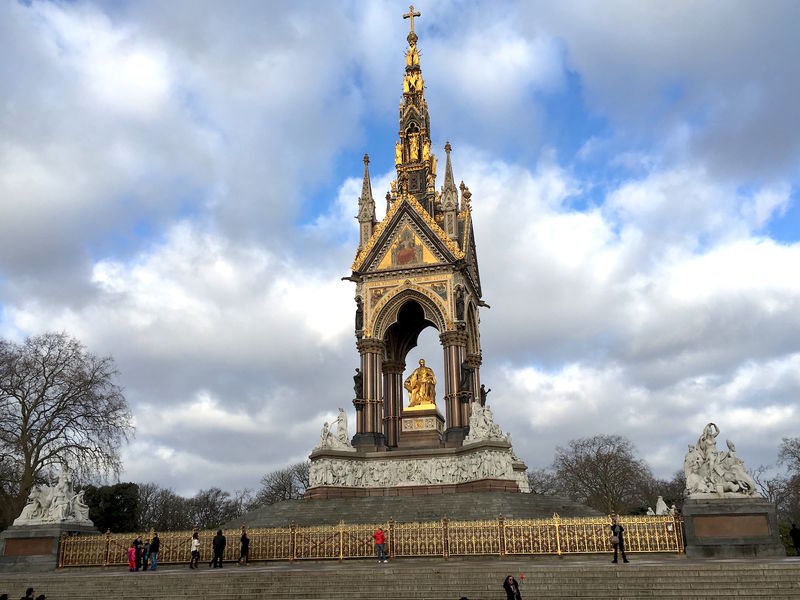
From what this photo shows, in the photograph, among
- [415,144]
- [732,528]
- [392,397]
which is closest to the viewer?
[732,528]

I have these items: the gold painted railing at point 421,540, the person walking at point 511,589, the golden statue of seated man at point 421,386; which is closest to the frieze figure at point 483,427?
the golden statue of seated man at point 421,386

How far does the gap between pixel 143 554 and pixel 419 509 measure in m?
8.33

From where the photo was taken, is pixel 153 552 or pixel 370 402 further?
pixel 370 402

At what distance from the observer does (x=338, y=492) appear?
1037 inches

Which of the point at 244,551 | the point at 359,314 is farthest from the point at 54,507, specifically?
the point at 359,314

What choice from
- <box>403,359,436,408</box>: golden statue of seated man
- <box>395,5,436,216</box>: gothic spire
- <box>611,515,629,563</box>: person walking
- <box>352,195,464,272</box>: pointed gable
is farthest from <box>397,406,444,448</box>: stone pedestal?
<box>611,515,629,563</box>: person walking

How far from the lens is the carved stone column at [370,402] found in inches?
1128

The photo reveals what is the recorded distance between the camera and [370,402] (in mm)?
29219

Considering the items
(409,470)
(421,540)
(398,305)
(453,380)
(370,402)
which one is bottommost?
(421,540)

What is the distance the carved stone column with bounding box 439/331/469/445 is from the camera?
27734mm

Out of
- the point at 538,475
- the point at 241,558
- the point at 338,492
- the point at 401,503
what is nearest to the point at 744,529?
the point at 401,503

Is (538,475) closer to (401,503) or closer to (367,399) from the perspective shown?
(367,399)

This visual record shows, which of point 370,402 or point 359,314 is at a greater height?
point 359,314

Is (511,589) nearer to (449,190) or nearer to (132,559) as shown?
(132,559)
